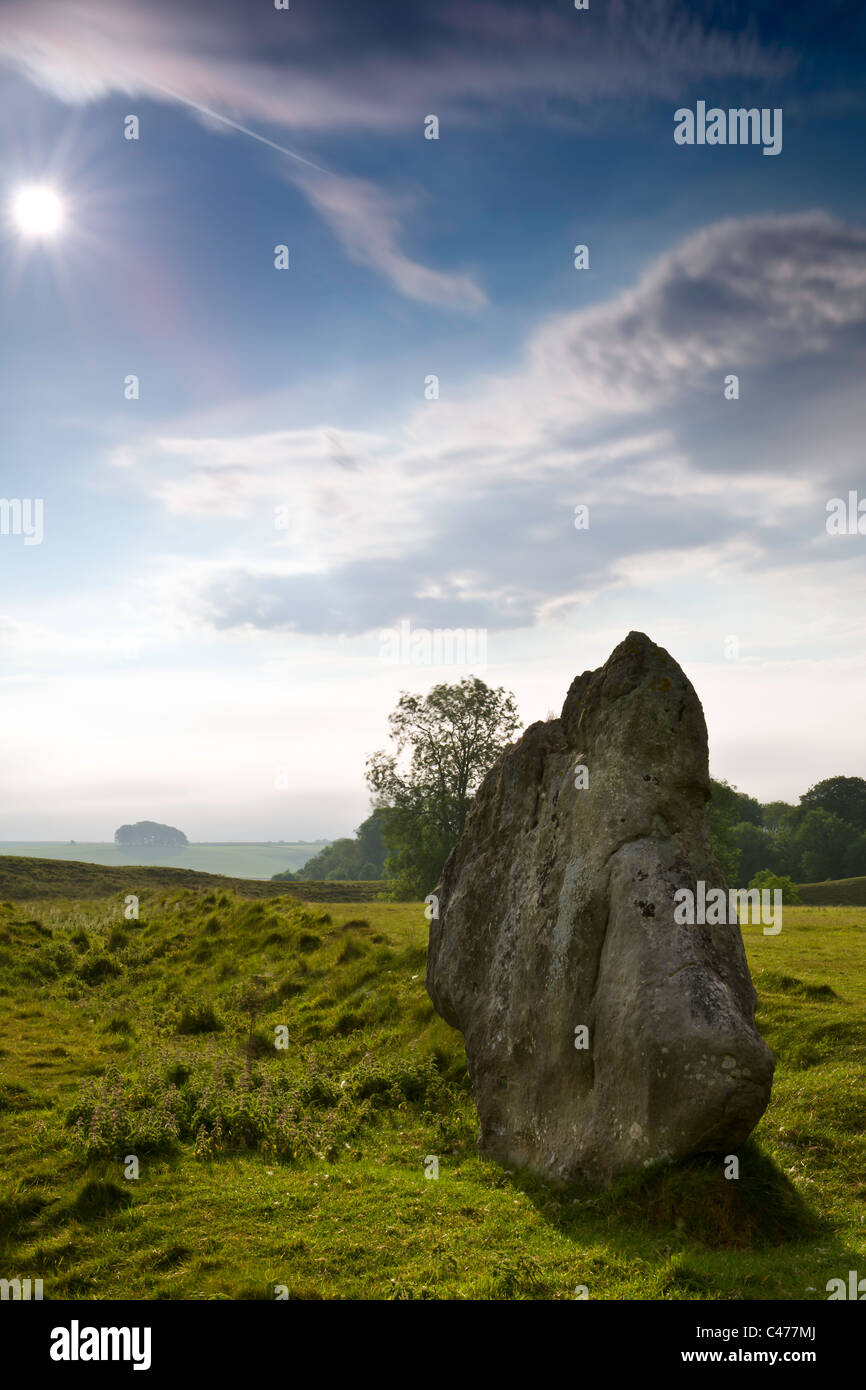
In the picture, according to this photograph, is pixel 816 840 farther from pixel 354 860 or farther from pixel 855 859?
pixel 354 860

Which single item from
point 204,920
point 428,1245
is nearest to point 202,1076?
point 428,1245

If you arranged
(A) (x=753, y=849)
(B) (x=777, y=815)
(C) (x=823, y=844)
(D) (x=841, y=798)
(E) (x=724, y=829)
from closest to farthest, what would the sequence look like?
(E) (x=724, y=829), (C) (x=823, y=844), (A) (x=753, y=849), (D) (x=841, y=798), (B) (x=777, y=815)

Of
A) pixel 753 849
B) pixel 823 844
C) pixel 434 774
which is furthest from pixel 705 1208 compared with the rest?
pixel 823 844

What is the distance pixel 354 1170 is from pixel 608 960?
4536 mm

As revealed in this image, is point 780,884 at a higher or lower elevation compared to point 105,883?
lower

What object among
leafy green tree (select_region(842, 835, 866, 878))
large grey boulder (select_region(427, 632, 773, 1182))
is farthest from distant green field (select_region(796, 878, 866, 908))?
large grey boulder (select_region(427, 632, 773, 1182))

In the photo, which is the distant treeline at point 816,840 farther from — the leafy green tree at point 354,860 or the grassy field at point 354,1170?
the grassy field at point 354,1170

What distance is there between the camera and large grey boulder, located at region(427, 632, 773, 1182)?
31.0ft

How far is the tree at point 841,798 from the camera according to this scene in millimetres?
99688

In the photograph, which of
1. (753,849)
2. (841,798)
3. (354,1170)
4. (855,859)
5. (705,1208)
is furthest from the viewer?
(841,798)

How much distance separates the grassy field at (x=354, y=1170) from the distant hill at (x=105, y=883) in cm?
3521

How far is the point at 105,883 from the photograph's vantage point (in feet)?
195

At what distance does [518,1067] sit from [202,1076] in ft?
19.1

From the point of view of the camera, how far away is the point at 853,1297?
7672 mm
